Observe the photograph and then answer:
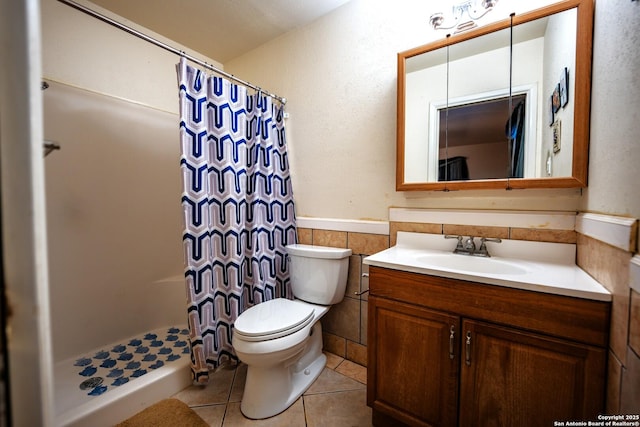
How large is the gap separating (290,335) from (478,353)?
0.80 meters

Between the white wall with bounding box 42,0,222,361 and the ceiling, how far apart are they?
182mm

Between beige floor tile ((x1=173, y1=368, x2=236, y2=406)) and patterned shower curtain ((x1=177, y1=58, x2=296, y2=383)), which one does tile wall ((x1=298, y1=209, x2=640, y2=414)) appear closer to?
patterned shower curtain ((x1=177, y1=58, x2=296, y2=383))

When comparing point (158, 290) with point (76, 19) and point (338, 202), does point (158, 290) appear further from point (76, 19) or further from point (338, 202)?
point (76, 19)

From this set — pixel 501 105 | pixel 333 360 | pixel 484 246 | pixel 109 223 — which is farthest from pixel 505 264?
pixel 109 223

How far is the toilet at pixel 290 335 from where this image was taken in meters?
1.22

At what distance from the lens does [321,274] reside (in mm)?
1585

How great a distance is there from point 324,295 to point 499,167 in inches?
45.4

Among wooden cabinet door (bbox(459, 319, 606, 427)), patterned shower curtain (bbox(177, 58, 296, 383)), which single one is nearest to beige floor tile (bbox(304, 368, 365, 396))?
patterned shower curtain (bbox(177, 58, 296, 383))

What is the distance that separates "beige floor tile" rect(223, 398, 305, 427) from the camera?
4.02 feet

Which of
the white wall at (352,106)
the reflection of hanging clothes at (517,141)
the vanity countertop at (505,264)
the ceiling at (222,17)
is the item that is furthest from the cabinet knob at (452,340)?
the ceiling at (222,17)

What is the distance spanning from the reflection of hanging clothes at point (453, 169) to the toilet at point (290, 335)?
0.70 metres

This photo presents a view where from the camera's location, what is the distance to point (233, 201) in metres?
1.52

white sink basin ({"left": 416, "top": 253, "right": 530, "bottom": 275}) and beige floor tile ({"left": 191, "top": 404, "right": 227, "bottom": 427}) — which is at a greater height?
white sink basin ({"left": 416, "top": 253, "right": 530, "bottom": 275})

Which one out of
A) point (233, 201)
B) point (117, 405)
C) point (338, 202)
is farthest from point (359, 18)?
point (117, 405)
